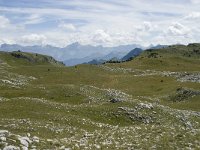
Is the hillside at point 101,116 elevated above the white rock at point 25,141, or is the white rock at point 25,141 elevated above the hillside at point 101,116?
the white rock at point 25,141

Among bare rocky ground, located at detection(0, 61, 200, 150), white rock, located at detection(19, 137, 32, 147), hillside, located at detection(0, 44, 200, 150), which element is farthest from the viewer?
hillside, located at detection(0, 44, 200, 150)

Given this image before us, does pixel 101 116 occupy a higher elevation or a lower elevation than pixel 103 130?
lower

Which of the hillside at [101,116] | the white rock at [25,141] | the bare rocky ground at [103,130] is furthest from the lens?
the hillside at [101,116]

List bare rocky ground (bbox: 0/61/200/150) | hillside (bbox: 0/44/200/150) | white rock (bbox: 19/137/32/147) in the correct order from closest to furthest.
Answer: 1. white rock (bbox: 19/137/32/147)
2. bare rocky ground (bbox: 0/61/200/150)
3. hillside (bbox: 0/44/200/150)

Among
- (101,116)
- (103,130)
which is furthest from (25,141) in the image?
(101,116)

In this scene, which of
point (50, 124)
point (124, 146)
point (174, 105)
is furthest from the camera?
point (174, 105)

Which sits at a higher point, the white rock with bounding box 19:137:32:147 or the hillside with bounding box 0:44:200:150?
the white rock with bounding box 19:137:32:147

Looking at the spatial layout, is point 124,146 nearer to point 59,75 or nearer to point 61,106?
point 61,106

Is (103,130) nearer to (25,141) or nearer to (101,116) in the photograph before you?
(101,116)

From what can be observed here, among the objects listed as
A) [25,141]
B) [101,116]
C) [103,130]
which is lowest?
[101,116]

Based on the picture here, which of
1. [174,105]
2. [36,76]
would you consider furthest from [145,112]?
[36,76]

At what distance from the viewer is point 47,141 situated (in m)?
27.2

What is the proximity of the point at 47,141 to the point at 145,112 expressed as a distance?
80.9 feet

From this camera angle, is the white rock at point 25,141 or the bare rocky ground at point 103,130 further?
the bare rocky ground at point 103,130
